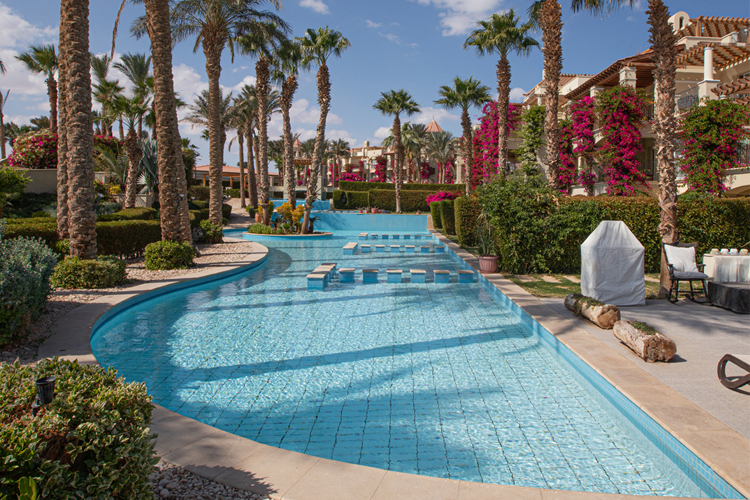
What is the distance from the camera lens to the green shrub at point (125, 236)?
1159 cm

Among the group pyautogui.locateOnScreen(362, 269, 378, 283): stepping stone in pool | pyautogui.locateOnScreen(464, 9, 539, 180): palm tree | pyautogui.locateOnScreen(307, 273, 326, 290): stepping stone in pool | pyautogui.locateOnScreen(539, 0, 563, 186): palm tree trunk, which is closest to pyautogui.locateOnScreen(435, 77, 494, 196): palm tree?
pyautogui.locateOnScreen(464, 9, 539, 180): palm tree

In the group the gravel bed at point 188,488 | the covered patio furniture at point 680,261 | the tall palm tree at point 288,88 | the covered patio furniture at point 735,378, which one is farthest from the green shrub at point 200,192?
the covered patio furniture at point 735,378

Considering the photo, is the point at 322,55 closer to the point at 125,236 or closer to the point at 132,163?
the point at 132,163

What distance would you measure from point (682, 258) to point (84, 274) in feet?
37.5

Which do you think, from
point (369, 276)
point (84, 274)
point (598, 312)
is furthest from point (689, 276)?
point (84, 274)

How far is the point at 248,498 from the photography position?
8.56ft

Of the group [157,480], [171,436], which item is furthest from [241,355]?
[157,480]

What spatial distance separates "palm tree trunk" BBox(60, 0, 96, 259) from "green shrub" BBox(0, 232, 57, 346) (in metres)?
3.00

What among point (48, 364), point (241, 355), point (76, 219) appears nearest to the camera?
point (48, 364)

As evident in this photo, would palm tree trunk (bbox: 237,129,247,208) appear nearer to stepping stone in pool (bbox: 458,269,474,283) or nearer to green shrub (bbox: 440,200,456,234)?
green shrub (bbox: 440,200,456,234)

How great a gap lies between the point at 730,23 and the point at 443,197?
62.4 ft

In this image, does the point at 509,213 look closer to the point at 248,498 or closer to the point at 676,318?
the point at 676,318

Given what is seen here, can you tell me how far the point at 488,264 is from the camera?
37.9 feet

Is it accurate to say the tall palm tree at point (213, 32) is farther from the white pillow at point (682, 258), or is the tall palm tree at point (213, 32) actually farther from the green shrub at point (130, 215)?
the white pillow at point (682, 258)
